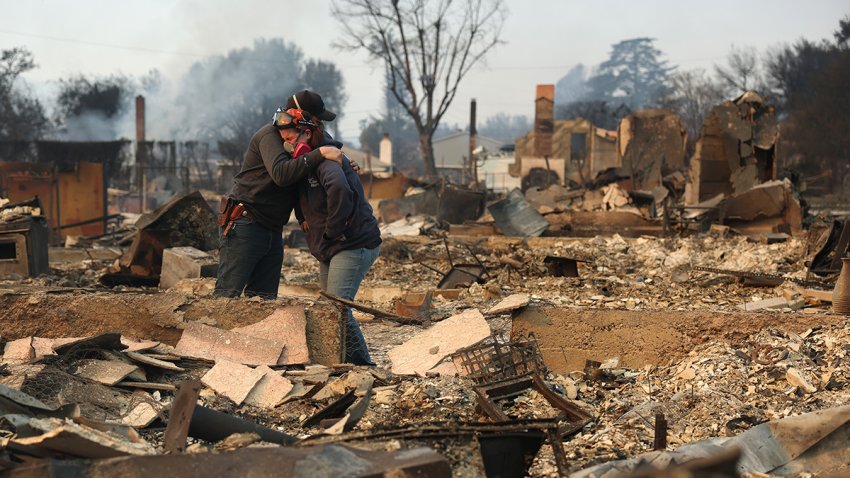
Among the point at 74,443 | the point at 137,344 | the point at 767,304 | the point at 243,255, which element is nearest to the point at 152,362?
the point at 137,344

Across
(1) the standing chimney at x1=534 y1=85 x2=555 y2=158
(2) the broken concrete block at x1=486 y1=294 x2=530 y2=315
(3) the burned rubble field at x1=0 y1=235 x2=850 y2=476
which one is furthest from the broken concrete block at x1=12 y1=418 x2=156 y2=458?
(1) the standing chimney at x1=534 y1=85 x2=555 y2=158

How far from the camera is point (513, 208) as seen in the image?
50.8 feet

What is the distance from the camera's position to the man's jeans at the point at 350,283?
19.7 ft

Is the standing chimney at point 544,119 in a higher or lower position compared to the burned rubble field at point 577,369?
higher

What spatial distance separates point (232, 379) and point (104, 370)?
67 cm

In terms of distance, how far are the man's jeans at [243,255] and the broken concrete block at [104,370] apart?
120 centimetres

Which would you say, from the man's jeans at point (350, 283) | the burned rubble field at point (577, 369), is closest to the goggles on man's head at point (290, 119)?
the man's jeans at point (350, 283)

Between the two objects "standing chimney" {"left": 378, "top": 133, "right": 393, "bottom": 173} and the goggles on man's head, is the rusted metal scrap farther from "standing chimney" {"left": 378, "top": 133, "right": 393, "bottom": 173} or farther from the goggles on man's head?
"standing chimney" {"left": 378, "top": 133, "right": 393, "bottom": 173}

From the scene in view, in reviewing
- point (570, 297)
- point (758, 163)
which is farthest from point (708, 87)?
point (570, 297)

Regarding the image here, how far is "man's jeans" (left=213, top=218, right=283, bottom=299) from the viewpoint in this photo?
6328 millimetres

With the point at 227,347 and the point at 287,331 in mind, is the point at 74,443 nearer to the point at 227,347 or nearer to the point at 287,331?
the point at 227,347

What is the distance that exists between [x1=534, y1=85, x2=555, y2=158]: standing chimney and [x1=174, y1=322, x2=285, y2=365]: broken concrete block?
3028 cm

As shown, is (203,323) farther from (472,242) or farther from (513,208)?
(513,208)

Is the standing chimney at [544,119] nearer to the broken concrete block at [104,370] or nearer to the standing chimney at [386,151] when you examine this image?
the standing chimney at [386,151]
